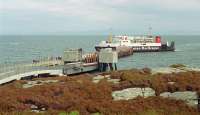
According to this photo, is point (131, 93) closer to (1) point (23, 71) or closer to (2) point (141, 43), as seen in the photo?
(1) point (23, 71)

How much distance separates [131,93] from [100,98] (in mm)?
1835

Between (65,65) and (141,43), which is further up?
(65,65)

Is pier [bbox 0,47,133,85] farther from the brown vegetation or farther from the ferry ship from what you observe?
the ferry ship

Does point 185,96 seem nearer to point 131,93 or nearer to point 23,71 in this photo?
point 131,93

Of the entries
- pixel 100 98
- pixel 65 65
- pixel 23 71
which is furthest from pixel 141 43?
pixel 100 98

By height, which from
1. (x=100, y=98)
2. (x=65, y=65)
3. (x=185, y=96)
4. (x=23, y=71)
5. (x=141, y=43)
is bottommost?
(x=141, y=43)

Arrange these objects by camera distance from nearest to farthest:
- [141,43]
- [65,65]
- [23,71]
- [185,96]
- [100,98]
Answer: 1. [185,96]
2. [100,98]
3. [23,71]
4. [65,65]
5. [141,43]

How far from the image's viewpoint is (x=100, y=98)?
78.5 feet

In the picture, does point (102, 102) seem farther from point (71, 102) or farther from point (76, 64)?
point (76, 64)

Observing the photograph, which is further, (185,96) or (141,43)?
(141,43)

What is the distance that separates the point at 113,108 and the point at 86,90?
513cm

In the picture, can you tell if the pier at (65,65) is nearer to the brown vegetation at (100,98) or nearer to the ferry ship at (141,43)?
the brown vegetation at (100,98)

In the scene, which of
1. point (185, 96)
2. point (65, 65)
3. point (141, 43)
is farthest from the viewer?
point (141, 43)

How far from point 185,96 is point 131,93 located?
2973mm
